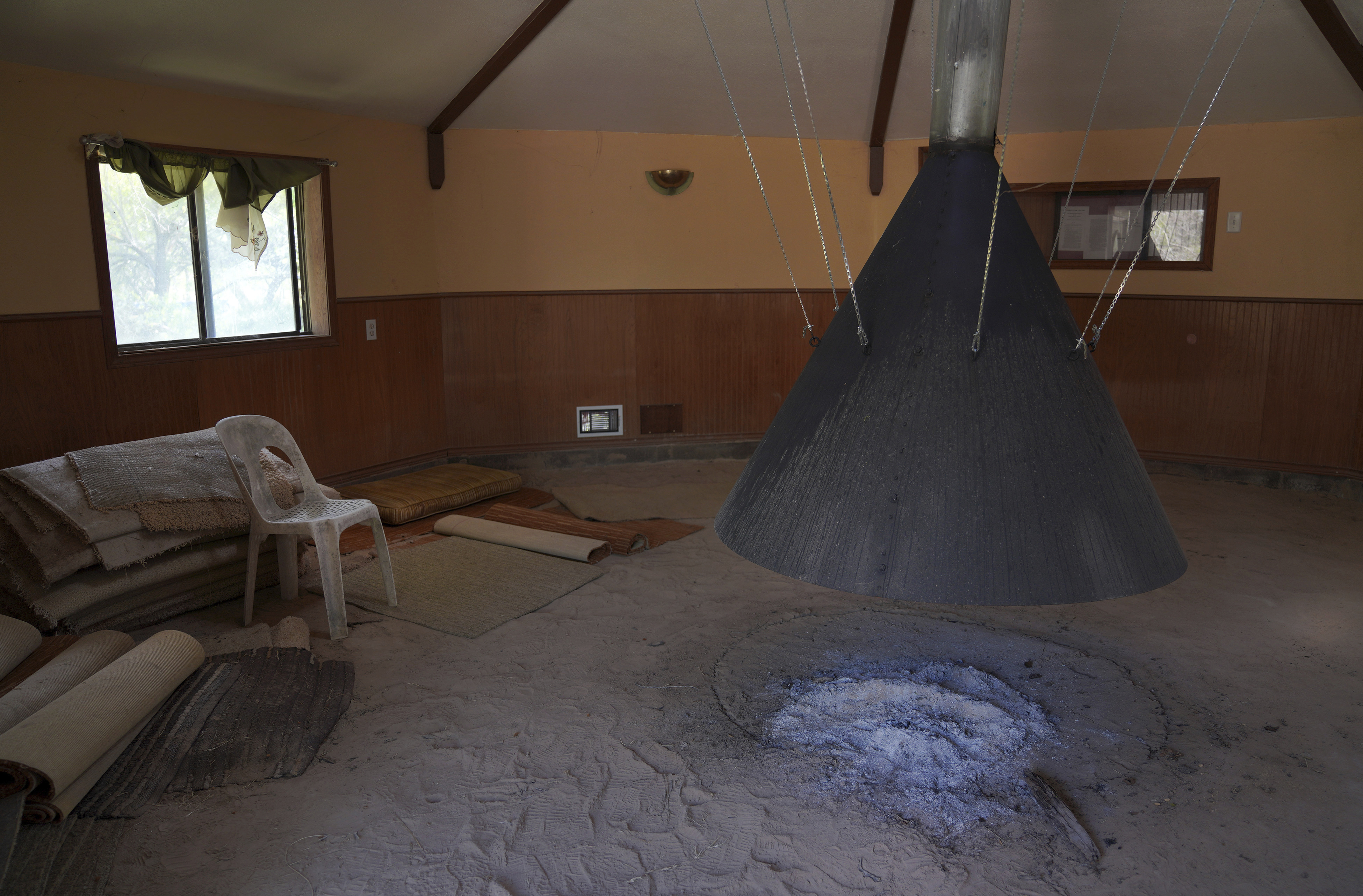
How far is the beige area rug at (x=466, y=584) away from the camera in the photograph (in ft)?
12.5

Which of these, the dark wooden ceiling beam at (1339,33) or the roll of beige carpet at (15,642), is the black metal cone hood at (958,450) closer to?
the roll of beige carpet at (15,642)

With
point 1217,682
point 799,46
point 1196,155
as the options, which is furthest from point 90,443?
point 1196,155

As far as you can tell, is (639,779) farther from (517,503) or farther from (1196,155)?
(1196,155)

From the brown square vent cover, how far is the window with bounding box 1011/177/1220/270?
270 centimetres

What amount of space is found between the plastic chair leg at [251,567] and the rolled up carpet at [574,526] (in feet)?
4.79

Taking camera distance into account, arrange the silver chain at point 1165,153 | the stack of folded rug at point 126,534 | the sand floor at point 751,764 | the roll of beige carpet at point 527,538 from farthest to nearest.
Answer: the roll of beige carpet at point 527,538
the stack of folded rug at point 126,534
the silver chain at point 1165,153
the sand floor at point 751,764

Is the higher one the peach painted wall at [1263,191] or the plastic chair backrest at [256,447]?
the peach painted wall at [1263,191]

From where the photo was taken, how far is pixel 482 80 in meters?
5.31

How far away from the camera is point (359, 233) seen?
555 cm

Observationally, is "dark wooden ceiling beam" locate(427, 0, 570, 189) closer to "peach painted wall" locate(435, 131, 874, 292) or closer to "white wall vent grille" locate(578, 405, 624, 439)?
"peach painted wall" locate(435, 131, 874, 292)

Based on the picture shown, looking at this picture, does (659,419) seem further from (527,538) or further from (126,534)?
(126,534)

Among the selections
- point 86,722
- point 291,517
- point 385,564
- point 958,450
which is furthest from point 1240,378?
point 86,722

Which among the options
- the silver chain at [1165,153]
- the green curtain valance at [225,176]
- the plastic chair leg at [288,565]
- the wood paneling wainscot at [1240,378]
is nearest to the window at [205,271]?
the green curtain valance at [225,176]

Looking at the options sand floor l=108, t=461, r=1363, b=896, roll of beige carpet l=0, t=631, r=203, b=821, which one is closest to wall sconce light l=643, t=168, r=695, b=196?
sand floor l=108, t=461, r=1363, b=896
